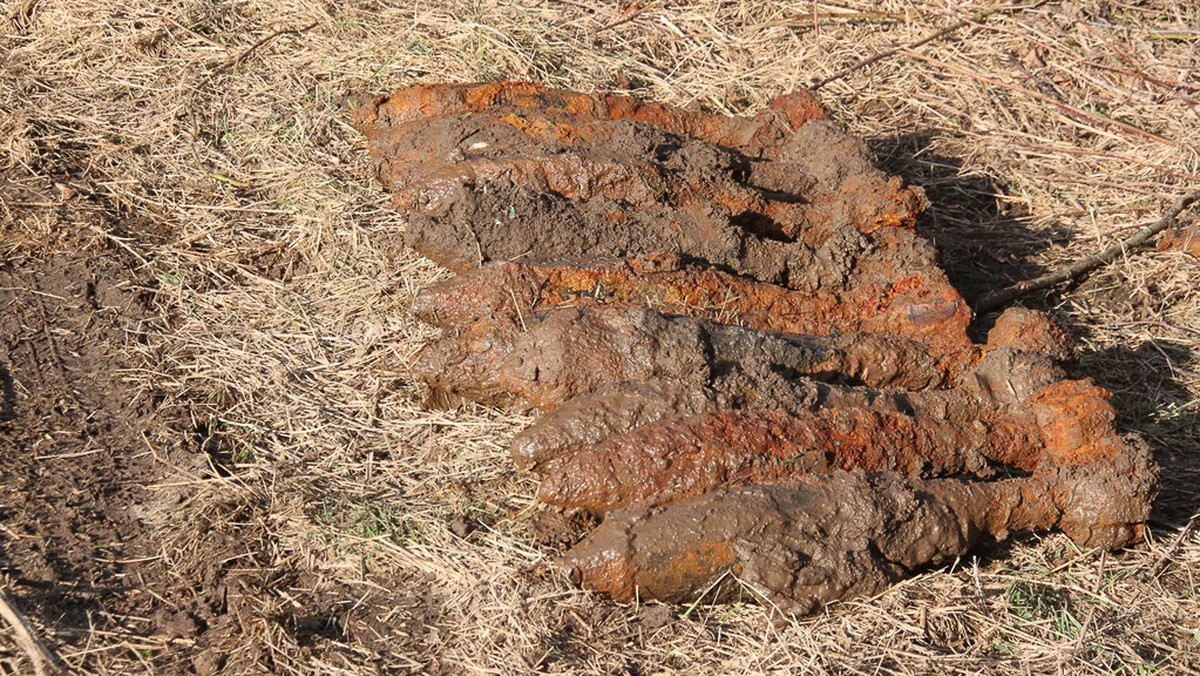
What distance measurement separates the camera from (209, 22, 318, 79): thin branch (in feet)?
19.4

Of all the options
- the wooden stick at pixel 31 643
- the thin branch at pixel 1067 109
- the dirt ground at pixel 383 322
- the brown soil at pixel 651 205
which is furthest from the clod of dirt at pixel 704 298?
the thin branch at pixel 1067 109

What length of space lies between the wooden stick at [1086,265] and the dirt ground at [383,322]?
10cm

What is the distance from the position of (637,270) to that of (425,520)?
1292 mm

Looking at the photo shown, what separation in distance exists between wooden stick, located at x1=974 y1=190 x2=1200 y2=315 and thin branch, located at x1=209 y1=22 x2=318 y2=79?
13.1 feet

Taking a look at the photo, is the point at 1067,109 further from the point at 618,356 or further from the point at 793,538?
the point at 793,538

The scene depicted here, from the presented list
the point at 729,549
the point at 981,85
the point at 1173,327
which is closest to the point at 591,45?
the point at 981,85

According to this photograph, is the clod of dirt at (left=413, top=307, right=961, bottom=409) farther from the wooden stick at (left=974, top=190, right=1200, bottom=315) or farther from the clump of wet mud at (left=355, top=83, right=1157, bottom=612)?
the wooden stick at (left=974, top=190, right=1200, bottom=315)

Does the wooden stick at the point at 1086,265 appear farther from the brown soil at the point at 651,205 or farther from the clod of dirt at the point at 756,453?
the clod of dirt at the point at 756,453

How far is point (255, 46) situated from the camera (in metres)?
6.05

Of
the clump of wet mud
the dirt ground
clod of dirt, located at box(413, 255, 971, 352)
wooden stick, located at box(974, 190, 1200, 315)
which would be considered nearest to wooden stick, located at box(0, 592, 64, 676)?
the dirt ground

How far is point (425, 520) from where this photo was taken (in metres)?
3.77

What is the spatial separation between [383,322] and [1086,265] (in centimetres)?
345

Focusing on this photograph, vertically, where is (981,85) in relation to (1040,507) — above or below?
above

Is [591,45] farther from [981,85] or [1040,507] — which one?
[1040,507]
